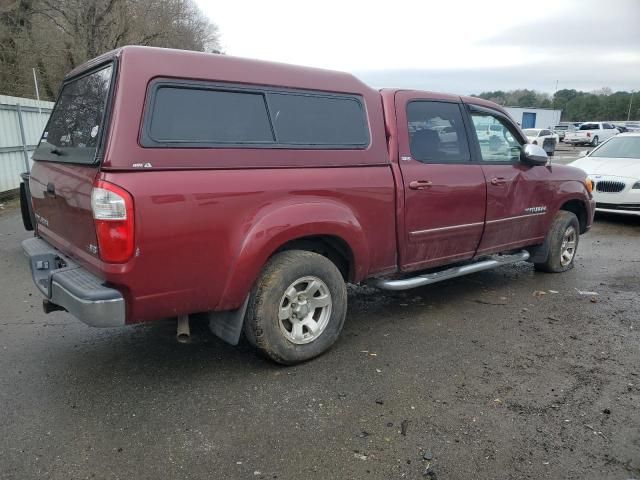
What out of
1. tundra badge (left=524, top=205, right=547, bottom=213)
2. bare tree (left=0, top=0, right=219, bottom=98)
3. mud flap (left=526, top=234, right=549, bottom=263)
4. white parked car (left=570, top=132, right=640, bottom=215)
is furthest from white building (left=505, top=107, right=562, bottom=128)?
tundra badge (left=524, top=205, right=547, bottom=213)

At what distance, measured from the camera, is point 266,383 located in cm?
346

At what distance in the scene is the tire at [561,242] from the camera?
5824 mm

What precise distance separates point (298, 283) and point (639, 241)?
271 inches

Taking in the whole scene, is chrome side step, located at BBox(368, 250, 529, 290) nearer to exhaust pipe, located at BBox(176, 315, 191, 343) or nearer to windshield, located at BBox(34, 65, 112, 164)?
exhaust pipe, located at BBox(176, 315, 191, 343)

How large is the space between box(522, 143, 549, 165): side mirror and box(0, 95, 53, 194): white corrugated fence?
1052 centimetres

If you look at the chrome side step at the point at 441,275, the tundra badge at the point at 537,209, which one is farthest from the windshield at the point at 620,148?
the chrome side step at the point at 441,275

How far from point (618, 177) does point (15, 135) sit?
40.3 feet

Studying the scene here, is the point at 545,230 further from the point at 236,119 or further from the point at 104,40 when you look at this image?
the point at 104,40

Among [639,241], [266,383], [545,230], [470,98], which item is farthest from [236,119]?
[639,241]

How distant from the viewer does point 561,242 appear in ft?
19.5

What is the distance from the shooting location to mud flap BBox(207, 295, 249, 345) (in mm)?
3391

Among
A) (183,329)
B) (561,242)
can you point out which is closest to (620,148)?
(561,242)

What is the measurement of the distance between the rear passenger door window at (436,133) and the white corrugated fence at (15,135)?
9984 millimetres

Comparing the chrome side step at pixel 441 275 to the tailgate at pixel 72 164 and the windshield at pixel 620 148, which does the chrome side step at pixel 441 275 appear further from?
the windshield at pixel 620 148
